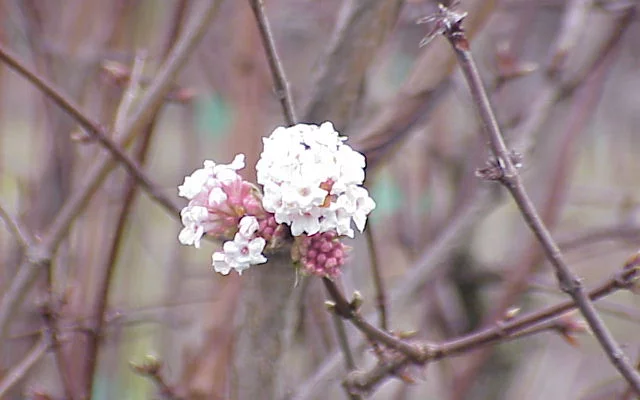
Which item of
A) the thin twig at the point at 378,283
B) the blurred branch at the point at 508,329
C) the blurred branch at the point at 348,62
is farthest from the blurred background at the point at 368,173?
the blurred branch at the point at 508,329

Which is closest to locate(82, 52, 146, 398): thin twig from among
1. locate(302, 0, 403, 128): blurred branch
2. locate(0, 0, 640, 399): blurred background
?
locate(0, 0, 640, 399): blurred background

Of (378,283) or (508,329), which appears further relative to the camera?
(378,283)

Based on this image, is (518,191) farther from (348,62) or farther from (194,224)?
(348,62)

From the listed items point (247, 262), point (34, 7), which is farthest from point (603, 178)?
point (247, 262)

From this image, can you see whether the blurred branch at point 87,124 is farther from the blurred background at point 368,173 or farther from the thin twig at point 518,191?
the thin twig at point 518,191

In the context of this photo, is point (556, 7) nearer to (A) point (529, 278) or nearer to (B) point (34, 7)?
(A) point (529, 278)

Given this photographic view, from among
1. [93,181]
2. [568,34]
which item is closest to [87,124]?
[93,181]
